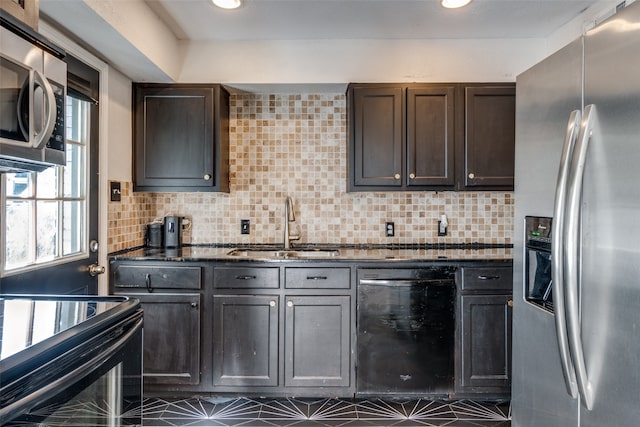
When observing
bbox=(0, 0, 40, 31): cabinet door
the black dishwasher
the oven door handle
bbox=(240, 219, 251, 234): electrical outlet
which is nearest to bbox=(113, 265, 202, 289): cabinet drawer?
bbox=(240, 219, 251, 234): electrical outlet

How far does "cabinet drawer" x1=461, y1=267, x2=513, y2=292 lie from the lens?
2434mm

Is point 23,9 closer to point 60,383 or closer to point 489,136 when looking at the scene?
point 60,383

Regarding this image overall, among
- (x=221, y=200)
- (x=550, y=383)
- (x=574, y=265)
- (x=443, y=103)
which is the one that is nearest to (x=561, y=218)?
(x=574, y=265)

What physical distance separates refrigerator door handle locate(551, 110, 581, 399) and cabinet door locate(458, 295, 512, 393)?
53.8 inches

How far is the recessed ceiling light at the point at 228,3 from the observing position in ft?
7.50

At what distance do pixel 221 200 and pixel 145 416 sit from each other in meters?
1.47

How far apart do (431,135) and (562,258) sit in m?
1.76

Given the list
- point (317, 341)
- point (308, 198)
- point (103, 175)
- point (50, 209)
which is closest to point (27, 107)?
point (50, 209)

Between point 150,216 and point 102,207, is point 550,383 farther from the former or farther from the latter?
point 150,216

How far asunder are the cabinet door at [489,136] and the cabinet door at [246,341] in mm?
1541

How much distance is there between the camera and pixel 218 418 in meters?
2.28

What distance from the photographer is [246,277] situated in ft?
8.05

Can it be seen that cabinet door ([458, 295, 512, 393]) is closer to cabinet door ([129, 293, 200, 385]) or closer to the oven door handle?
cabinet door ([129, 293, 200, 385])

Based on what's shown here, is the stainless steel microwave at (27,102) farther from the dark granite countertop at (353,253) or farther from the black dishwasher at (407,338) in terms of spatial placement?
the black dishwasher at (407,338)
